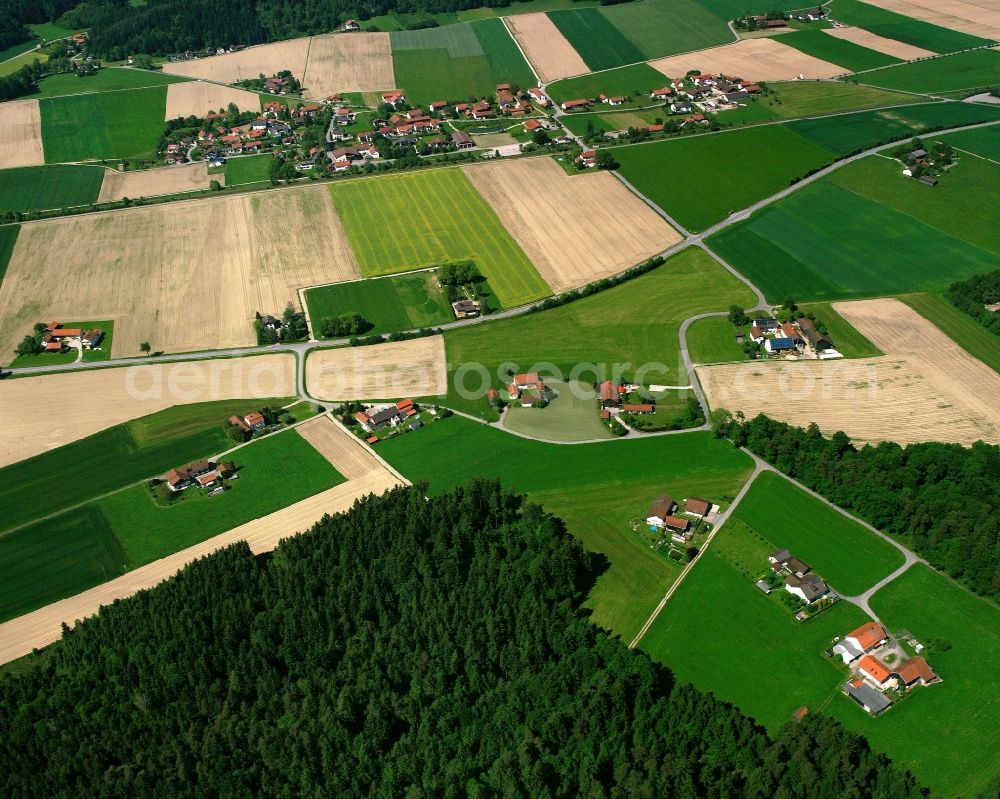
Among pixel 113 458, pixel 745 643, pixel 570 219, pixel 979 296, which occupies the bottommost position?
pixel 113 458

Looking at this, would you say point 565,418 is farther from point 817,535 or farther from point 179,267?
point 179,267

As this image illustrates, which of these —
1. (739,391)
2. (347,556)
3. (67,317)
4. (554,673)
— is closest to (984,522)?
(739,391)

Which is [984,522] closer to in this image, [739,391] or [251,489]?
[739,391]

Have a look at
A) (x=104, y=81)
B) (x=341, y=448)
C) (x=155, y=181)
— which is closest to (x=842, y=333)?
(x=341, y=448)

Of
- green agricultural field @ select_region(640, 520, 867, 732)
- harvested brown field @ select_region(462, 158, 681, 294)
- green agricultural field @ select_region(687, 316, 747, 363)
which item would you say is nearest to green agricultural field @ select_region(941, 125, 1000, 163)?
harvested brown field @ select_region(462, 158, 681, 294)

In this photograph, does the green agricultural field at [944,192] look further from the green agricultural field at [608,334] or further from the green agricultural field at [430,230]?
the green agricultural field at [430,230]

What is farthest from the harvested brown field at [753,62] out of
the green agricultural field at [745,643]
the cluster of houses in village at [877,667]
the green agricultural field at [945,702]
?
the cluster of houses in village at [877,667]
